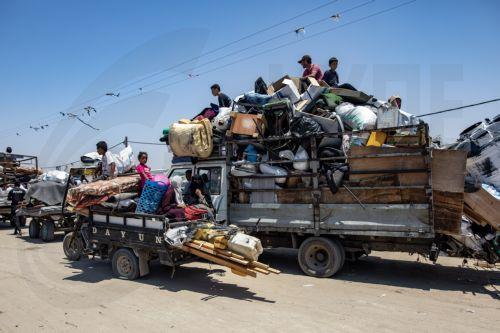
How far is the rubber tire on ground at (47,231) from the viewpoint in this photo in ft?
36.2

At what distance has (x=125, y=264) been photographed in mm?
6445

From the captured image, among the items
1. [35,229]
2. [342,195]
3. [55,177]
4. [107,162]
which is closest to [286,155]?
[342,195]

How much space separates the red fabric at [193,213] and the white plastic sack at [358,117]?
295 cm

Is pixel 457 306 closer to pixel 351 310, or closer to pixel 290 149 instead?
pixel 351 310

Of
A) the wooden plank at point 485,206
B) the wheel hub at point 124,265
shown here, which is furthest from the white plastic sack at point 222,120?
the wooden plank at point 485,206

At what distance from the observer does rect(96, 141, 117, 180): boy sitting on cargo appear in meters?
7.32

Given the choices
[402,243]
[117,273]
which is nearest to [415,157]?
[402,243]

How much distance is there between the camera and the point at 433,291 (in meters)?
5.71

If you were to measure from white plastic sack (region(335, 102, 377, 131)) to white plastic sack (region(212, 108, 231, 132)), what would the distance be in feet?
7.17

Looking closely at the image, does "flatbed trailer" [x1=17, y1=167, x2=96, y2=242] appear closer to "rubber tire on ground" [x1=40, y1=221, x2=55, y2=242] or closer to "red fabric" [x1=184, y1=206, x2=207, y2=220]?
"rubber tire on ground" [x1=40, y1=221, x2=55, y2=242]

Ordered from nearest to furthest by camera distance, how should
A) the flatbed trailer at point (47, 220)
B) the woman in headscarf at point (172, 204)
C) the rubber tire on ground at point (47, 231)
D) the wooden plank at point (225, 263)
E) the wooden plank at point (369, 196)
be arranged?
the wooden plank at point (225, 263) < the wooden plank at point (369, 196) < the woman in headscarf at point (172, 204) < the flatbed trailer at point (47, 220) < the rubber tire on ground at point (47, 231)

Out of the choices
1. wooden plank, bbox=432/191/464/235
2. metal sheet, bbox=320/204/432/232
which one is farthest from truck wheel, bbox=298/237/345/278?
wooden plank, bbox=432/191/464/235

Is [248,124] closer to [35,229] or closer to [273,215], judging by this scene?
[273,215]

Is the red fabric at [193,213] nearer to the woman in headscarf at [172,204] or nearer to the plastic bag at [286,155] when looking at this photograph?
the woman in headscarf at [172,204]
